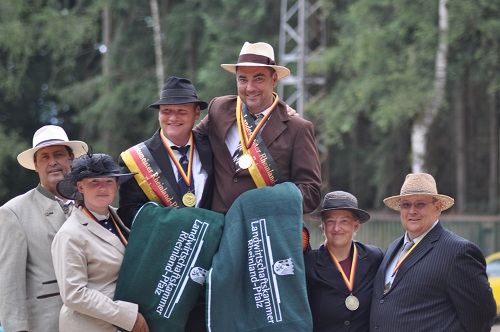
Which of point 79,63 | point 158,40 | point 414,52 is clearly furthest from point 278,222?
point 79,63

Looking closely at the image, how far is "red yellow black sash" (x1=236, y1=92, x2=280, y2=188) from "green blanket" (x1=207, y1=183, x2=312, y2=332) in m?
0.20

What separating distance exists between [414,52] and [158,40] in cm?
981

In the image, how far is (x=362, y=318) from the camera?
16.9 feet

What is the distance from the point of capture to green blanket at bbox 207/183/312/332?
4.73 metres

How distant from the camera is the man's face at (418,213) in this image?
16.7 ft

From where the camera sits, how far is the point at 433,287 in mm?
4855

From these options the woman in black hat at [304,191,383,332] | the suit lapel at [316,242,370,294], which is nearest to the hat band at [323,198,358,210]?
the woman in black hat at [304,191,383,332]

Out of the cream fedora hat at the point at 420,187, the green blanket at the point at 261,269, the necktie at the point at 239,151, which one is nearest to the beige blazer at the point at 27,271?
the green blanket at the point at 261,269

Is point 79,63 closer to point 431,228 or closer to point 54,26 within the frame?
point 54,26

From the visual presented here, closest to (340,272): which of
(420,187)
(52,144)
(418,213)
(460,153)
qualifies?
(418,213)

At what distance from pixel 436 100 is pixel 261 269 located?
1653 centimetres

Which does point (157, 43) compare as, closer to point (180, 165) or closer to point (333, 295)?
point (180, 165)

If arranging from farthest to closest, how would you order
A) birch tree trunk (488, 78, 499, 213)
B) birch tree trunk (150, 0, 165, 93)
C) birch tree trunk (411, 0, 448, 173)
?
birch tree trunk (150, 0, 165, 93), birch tree trunk (488, 78, 499, 213), birch tree trunk (411, 0, 448, 173)

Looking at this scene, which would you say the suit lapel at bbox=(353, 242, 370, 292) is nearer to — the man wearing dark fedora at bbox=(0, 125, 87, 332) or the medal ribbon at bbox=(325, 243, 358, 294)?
the medal ribbon at bbox=(325, 243, 358, 294)
